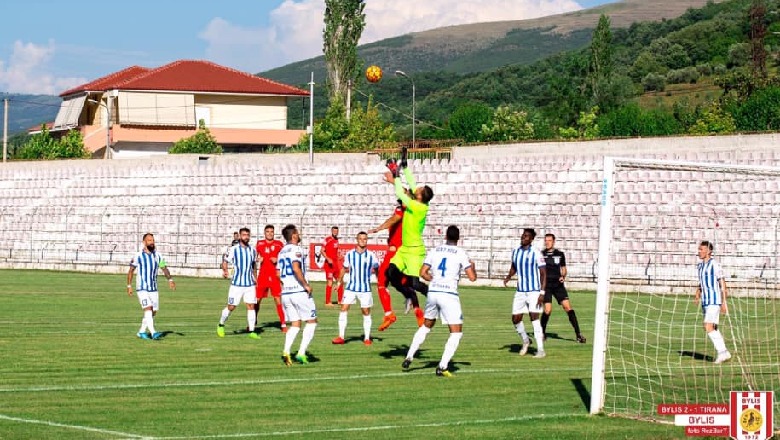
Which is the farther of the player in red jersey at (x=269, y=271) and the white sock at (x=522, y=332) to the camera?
the player in red jersey at (x=269, y=271)

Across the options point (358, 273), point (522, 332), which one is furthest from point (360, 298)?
point (522, 332)

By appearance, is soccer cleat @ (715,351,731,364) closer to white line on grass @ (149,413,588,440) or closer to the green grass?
the green grass

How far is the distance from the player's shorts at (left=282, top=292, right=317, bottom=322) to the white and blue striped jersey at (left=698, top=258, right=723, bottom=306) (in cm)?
611

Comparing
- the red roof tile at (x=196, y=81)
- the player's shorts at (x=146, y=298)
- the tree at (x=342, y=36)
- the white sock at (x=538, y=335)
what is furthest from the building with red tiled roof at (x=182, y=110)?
the white sock at (x=538, y=335)

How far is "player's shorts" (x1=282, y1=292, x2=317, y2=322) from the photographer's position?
16547 millimetres

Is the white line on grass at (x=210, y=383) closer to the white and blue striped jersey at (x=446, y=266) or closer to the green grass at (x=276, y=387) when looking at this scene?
the green grass at (x=276, y=387)

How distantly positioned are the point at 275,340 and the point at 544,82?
5154 inches

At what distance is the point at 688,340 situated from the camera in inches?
854

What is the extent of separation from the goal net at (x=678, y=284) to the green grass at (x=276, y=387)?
35.5 inches

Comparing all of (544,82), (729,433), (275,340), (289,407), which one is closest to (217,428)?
(289,407)

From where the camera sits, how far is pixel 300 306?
16578 mm

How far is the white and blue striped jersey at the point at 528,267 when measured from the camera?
1856 cm

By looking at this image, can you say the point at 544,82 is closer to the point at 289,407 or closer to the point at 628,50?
the point at 628,50

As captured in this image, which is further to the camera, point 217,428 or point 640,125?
point 640,125
